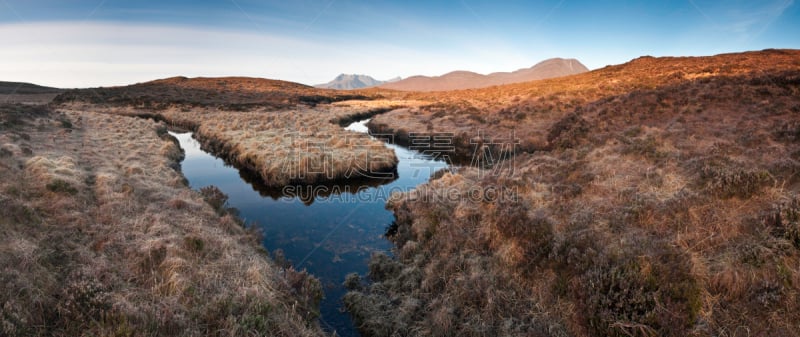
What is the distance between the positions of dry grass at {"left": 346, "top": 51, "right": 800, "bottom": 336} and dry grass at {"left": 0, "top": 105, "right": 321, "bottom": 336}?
2510 millimetres

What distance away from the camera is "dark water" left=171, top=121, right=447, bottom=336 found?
977 cm

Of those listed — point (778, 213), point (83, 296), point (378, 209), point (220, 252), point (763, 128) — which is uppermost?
point (763, 128)

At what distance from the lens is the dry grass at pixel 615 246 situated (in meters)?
5.72

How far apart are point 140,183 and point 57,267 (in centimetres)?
734

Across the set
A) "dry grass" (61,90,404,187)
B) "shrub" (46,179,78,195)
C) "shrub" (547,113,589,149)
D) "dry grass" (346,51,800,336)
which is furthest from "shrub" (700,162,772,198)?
"shrub" (46,179,78,195)

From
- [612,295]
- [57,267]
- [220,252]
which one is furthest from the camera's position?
[220,252]

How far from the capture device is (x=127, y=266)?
7.12m

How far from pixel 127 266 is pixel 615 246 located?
32.6 ft

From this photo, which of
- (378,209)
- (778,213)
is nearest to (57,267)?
(378,209)

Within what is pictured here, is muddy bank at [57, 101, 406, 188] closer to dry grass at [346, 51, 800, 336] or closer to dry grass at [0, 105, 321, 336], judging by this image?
dry grass at [346, 51, 800, 336]

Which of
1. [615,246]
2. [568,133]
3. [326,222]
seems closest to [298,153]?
[326,222]

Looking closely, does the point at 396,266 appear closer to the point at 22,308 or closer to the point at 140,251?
the point at 140,251

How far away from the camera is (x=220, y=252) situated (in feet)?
27.8

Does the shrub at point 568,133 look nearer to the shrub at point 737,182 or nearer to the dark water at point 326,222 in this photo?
the dark water at point 326,222
